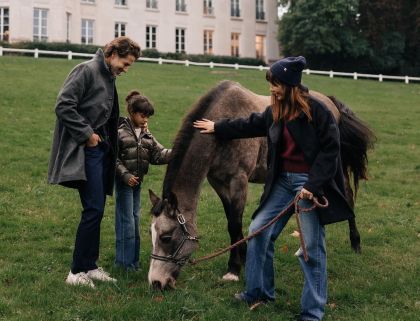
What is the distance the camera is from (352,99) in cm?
2583

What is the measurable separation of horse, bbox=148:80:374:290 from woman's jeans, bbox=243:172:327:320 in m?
0.79

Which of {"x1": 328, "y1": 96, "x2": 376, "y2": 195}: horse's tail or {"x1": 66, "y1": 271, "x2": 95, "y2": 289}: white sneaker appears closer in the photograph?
{"x1": 66, "y1": 271, "x2": 95, "y2": 289}: white sneaker

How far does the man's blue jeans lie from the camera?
5828mm

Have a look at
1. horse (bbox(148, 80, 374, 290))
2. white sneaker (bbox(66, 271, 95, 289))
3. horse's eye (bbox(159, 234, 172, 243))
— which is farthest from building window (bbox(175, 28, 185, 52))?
horse's eye (bbox(159, 234, 172, 243))

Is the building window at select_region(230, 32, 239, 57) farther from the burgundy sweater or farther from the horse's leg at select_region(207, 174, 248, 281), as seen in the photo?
the burgundy sweater

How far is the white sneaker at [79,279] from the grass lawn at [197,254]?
0.35 feet

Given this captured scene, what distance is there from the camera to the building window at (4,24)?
132ft

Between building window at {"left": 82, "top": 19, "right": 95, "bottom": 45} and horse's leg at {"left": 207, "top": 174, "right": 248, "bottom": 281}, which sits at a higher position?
building window at {"left": 82, "top": 19, "right": 95, "bottom": 45}

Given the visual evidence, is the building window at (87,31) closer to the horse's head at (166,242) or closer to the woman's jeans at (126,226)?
the woman's jeans at (126,226)

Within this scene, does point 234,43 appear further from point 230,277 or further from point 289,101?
point 289,101

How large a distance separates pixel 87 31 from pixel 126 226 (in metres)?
40.3

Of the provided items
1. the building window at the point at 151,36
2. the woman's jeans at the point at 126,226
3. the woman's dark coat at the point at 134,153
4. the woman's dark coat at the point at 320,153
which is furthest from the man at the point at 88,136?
the building window at the point at 151,36

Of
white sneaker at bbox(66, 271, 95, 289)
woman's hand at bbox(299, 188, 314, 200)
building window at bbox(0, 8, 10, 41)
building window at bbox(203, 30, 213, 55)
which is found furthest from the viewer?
building window at bbox(203, 30, 213, 55)

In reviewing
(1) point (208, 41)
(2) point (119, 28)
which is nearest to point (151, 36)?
(2) point (119, 28)
